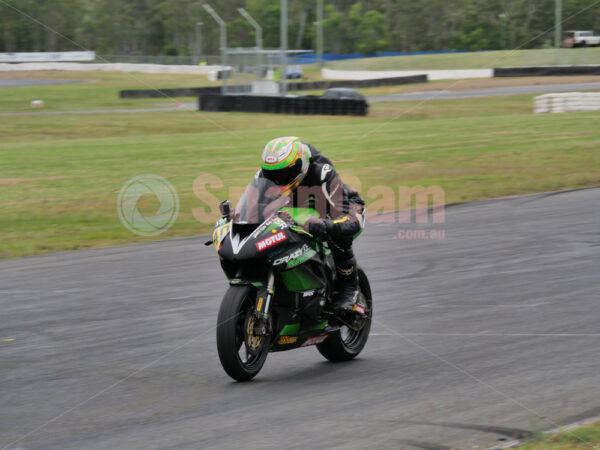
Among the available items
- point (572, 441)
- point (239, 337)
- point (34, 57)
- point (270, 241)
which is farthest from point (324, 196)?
point (34, 57)

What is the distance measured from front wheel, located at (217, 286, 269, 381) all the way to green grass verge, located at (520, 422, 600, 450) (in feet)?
6.31

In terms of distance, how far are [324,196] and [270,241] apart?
2.33 ft

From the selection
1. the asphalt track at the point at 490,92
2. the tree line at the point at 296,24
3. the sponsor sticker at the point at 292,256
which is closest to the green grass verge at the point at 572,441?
the sponsor sticker at the point at 292,256

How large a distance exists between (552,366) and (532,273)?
12.1ft

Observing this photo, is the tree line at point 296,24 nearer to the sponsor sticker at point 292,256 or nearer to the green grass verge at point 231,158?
the green grass verge at point 231,158

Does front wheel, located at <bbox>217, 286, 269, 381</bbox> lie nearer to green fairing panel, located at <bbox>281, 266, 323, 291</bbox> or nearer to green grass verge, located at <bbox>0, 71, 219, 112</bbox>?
green fairing panel, located at <bbox>281, 266, 323, 291</bbox>

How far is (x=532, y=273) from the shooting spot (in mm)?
9500

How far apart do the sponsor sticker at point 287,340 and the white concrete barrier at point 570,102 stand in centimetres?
2668

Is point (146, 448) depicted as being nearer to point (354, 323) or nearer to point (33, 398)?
point (33, 398)

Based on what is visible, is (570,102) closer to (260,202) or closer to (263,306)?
(260,202)

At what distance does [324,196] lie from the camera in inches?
233

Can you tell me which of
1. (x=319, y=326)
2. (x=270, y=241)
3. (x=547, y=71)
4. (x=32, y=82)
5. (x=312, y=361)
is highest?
(x=547, y=71)

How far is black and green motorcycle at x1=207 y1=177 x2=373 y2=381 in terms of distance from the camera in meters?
5.38

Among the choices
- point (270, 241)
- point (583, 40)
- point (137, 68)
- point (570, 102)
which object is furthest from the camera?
point (137, 68)
